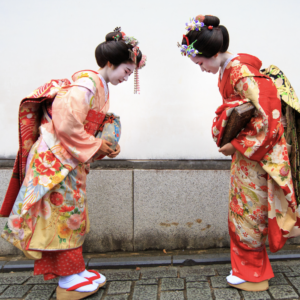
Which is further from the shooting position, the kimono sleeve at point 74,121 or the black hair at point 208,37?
the black hair at point 208,37

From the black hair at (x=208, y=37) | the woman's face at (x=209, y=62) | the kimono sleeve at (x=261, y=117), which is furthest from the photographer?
the woman's face at (x=209, y=62)

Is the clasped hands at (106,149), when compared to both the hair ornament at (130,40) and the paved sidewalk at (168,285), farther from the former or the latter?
the paved sidewalk at (168,285)

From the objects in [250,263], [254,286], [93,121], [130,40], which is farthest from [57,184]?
[254,286]

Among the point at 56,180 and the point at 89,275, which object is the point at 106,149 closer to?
the point at 56,180

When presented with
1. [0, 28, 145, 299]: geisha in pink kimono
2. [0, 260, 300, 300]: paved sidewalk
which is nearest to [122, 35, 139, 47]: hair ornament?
[0, 28, 145, 299]: geisha in pink kimono

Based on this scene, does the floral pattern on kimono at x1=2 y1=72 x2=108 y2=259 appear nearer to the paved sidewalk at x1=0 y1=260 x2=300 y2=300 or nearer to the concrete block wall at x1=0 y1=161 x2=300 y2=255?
the paved sidewalk at x1=0 y1=260 x2=300 y2=300

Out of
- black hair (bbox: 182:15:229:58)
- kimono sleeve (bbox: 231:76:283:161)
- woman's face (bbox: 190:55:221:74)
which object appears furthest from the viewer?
woman's face (bbox: 190:55:221:74)

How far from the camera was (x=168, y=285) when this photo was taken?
2477mm

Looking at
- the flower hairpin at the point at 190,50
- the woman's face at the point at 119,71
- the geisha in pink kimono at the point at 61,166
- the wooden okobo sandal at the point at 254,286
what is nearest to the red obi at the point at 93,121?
the geisha in pink kimono at the point at 61,166

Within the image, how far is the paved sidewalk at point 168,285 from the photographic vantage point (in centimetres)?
228

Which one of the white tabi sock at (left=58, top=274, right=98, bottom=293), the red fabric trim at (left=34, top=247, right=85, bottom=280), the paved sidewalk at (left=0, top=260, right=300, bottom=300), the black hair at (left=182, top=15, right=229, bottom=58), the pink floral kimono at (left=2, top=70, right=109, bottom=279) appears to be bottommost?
the paved sidewalk at (left=0, top=260, right=300, bottom=300)

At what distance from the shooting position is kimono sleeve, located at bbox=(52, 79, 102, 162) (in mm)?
2020

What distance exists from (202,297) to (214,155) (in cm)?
154

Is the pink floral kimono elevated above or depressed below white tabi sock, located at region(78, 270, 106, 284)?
above
